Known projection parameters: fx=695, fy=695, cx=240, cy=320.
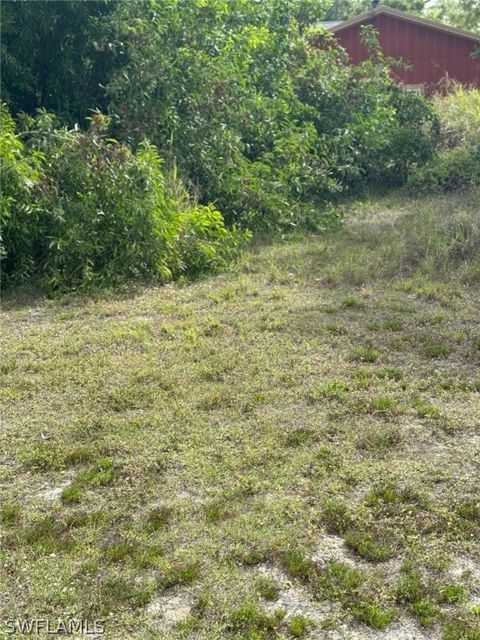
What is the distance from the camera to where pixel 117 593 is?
221 cm

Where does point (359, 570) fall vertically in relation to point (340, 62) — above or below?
below

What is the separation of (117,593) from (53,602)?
0.20 meters

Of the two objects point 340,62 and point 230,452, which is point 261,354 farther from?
point 340,62

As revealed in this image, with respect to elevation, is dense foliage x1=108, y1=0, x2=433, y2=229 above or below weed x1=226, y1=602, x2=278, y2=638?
above

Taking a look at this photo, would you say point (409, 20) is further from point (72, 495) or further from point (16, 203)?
point (72, 495)

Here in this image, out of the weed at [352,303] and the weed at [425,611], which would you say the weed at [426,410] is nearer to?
the weed at [425,611]

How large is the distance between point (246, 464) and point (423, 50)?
1698 cm

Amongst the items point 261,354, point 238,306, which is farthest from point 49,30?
point 261,354

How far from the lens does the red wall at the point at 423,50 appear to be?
17.3 m

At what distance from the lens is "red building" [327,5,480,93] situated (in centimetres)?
1731

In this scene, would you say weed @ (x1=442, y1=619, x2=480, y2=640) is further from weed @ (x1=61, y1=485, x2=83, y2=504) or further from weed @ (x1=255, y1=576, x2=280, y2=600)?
weed @ (x1=61, y1=485, x2=83, y2=504)

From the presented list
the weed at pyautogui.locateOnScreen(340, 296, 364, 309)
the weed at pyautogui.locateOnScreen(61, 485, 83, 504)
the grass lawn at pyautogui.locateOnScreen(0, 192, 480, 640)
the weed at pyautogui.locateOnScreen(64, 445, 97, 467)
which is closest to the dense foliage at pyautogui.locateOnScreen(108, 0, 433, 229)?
the weed at pyautogui.locateOnScreen(340, 296, 364, 309)

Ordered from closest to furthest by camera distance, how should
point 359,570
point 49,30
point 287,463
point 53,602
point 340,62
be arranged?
point 53,602 → point 359,570 → point 287,463 → point 49,30 → point 340,62

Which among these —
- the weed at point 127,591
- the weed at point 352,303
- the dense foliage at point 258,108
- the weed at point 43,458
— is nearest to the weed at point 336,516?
the weed at point 127,591
